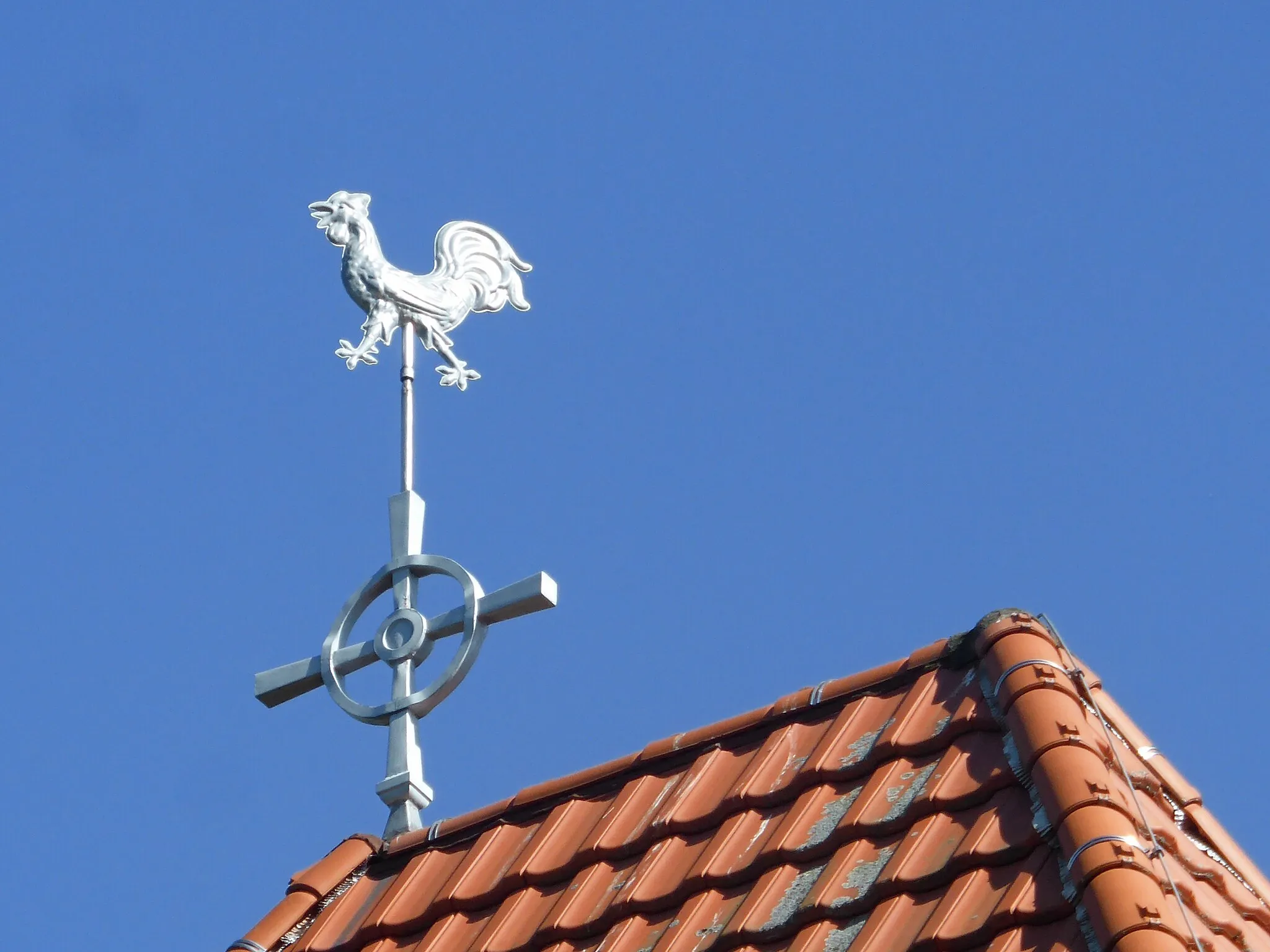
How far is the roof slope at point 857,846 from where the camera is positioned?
181 inches

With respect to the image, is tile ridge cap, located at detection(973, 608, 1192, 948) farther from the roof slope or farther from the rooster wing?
the rooster wing

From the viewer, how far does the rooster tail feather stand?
26.1 ft

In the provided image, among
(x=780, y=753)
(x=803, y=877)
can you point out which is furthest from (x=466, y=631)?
(x=803, y=877)

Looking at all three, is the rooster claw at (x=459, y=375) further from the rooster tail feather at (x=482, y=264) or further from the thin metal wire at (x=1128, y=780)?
the thin metal wire at (x=1128, y=780)

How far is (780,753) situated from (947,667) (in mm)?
451

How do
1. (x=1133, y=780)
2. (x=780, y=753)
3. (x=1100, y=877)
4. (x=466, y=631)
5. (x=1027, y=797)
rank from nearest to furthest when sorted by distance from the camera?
1. (x=1100, y=877)
2. (x=1027, y=797)
3. (x=1133, y=780)
4. (x=780, y=753)
5. (x=466, y=631)

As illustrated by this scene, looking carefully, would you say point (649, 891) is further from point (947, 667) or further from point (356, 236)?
point (356, 236)

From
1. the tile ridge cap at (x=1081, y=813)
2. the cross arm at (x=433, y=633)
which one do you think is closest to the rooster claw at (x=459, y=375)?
the cross arm at (x=433, y=633)

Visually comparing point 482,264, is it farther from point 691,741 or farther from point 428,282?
point 691,741

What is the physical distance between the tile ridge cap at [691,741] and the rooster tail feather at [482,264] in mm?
2267

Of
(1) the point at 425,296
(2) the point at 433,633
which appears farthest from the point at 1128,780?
(1) the point at 425,296

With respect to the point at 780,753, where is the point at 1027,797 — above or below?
below

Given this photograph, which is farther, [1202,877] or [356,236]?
[356,236]

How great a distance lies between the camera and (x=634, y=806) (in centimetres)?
577
